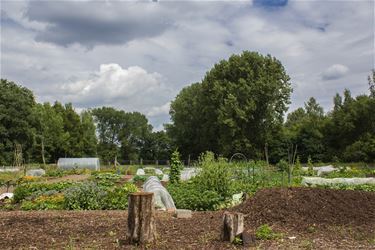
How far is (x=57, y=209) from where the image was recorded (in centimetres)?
1137

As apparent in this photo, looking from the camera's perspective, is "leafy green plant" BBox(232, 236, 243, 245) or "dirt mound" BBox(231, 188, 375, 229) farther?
"dirt mound" BBox(231, 188, 375, 229)

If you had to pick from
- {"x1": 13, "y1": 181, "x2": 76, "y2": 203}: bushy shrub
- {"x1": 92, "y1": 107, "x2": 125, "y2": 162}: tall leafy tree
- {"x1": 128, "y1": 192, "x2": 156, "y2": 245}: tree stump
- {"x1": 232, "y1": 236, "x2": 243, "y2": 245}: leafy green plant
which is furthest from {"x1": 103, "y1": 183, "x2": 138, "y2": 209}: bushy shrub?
{"x1": 92, "y1": 107, "x2": 125, "y2": 162}: tall leafy tree

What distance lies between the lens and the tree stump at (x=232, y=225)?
6891 mm

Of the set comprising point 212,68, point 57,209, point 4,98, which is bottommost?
point 57,209

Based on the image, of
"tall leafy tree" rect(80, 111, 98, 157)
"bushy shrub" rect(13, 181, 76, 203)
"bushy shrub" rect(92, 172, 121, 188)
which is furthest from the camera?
"tall leafy tree" rect(80, 111, 98, 157)

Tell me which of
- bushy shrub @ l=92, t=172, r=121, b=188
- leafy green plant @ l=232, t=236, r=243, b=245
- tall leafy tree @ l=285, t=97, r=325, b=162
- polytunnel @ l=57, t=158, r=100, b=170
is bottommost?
leafy green plant @ l=232, t=236, r=243, b=245

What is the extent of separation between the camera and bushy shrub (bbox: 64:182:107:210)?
1130cm

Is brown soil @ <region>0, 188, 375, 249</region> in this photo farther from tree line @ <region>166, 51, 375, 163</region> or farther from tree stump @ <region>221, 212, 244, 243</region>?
tree line @ <region>166, 51, 375, 163</region>

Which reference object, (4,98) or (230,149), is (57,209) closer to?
(230,149)

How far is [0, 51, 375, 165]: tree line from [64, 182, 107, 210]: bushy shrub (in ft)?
83.9

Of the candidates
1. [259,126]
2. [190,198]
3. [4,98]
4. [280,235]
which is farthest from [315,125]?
[280,235]

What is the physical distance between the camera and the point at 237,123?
40.7 m

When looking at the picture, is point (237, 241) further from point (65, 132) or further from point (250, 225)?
point (65, 132)

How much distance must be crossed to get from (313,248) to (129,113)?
73.9m
